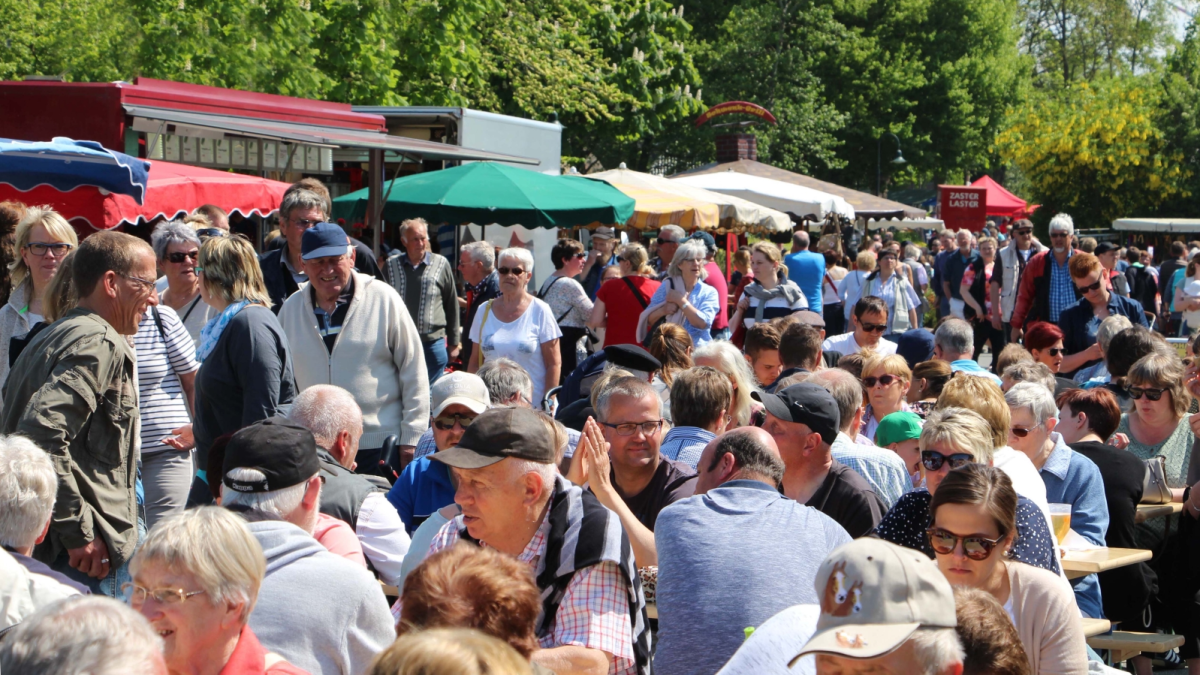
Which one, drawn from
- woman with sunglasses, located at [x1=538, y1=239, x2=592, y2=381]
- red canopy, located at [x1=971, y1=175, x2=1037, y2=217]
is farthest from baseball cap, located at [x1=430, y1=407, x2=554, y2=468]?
red canopy, located at [x1=971, y1=175, x2=1037, y2=217]

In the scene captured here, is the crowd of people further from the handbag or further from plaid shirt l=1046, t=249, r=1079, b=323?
plaid shirt l=1046, t=249, r=1079, b=323

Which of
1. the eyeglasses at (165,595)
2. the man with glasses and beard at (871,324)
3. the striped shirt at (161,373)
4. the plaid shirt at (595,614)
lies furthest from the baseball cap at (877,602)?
the man with glasses and beard at (871,324)

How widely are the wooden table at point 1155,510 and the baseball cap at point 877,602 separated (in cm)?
359

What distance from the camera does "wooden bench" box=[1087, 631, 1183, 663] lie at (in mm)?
5082

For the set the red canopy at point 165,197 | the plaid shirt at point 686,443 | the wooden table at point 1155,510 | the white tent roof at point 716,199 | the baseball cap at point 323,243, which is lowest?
the wooden table at point 1155,510

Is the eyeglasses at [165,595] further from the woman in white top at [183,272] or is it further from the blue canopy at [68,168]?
the blue canopy at [68,168]

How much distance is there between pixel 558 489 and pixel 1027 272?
8733 millimetres

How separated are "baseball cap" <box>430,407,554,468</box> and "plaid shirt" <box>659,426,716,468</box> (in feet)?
5.90

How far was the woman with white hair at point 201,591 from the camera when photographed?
279 cm

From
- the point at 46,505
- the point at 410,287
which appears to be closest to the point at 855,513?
the point at 46,505

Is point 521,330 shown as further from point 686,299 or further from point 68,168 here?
→ point 68,168

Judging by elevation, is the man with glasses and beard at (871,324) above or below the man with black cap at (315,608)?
above

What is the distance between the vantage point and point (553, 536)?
11.0 feet

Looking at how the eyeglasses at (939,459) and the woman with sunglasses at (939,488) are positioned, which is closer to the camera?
the woman with sunglasses at (939,488)
